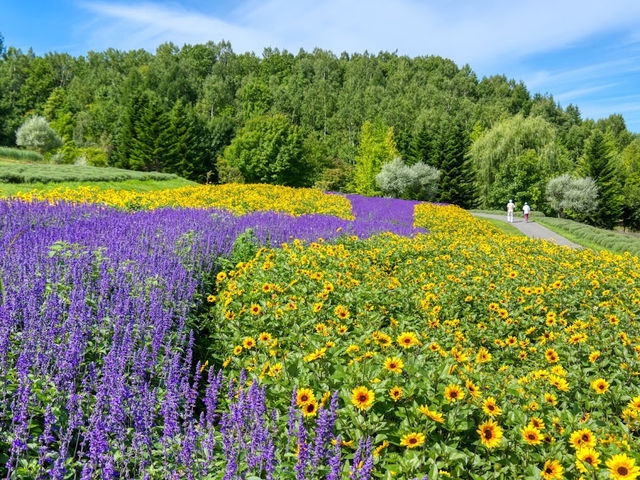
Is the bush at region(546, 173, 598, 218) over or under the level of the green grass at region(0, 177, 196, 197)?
over

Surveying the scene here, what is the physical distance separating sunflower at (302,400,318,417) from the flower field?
0.03 meters

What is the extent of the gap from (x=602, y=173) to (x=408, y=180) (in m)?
21.1

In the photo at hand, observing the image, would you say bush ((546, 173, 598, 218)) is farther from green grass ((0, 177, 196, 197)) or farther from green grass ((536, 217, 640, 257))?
green grass ((0, 177, 196, 197))

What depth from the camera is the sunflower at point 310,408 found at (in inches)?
85.5

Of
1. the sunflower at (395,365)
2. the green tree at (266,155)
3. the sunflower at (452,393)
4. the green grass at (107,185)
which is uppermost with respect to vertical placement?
the green tree at (266,155)

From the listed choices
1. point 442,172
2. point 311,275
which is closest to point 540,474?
point 311,275

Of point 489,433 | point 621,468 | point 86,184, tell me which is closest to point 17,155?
point 86,184

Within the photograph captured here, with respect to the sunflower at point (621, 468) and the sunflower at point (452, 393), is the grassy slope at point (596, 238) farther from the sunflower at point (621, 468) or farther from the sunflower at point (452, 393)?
the sunflower at point (452, 393)

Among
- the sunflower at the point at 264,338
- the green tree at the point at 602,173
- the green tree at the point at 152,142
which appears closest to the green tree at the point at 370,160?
the green tree at the point at 602,173

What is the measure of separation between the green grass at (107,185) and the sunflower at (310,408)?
1063 cm

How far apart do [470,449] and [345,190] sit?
5090cm

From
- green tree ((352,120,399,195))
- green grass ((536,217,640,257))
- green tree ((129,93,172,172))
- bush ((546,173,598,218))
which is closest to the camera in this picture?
green grass ((536,217,640,257))

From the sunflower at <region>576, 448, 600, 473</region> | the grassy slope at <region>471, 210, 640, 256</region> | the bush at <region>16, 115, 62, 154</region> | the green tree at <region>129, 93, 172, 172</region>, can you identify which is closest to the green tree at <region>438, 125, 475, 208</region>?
the grassy slope at <region>471, 210, 640, 256</region>

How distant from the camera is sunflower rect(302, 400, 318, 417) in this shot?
2.17 m
